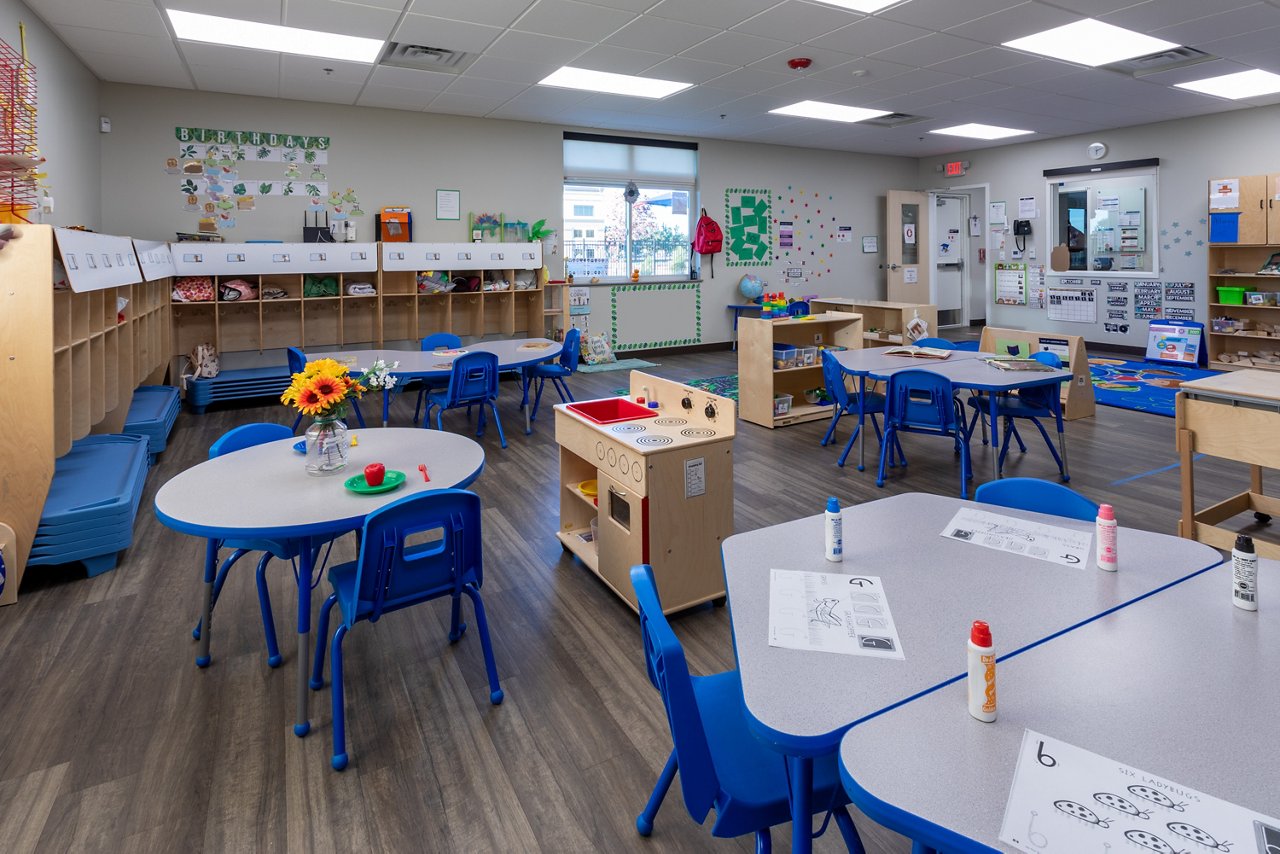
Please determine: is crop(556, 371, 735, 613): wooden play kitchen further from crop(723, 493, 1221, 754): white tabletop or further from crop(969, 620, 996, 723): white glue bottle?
crop(969, 620, 996, 723): white glue bottle

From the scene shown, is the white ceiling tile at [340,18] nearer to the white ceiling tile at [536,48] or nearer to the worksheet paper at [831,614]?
the white ceiling tile at [536,48]

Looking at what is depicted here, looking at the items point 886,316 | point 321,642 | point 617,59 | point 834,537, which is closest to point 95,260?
point 321,642

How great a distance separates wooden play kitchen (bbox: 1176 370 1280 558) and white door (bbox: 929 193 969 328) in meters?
8.76

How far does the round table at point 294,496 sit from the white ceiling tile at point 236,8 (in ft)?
11.2

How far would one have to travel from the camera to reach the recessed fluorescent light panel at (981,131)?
939cm

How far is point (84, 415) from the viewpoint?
11.9 ft

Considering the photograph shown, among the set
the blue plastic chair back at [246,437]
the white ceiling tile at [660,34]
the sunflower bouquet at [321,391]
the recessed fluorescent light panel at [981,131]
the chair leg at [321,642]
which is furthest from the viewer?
the recessed fluorescent light panel at [981,131]

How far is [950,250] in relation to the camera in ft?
39.7

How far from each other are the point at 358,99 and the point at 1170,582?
795cm

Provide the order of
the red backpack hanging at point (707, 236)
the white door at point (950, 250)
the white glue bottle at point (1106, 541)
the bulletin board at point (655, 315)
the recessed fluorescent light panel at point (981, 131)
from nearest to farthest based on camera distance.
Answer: the white glue bottle at point (1106, 541)
the recessed fluorescent light panel at point (981, 131)
the bulletin board at point (655, 315)
the red backpack hanging at point (707, 236)
the white door at point (950, 250)

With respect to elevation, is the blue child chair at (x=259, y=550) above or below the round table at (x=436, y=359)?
below

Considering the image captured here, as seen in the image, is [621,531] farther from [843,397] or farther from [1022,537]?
[843,397]

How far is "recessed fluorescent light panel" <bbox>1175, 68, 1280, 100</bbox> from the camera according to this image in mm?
6910

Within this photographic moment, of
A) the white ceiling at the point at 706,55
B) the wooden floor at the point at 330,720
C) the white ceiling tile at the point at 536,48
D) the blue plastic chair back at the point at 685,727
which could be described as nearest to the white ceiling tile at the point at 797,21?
the white ceiling at the point at 706,55
